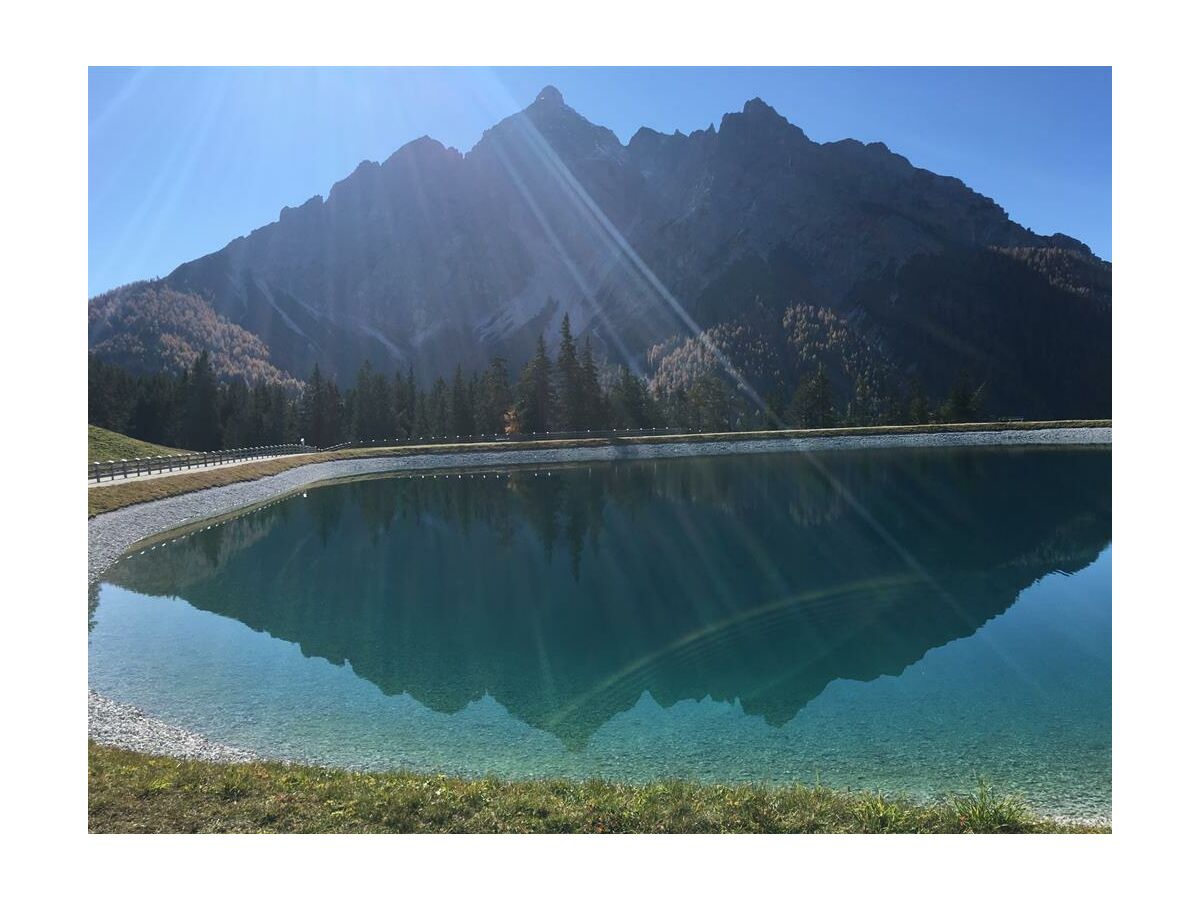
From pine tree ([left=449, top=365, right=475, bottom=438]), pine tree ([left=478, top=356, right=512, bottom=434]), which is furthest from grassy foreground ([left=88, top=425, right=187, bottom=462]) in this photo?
pine tree ([left=478, top=356, right=512, bottom=434])

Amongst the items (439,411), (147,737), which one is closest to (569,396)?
(439,411)

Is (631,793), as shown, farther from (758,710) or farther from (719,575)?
(719,575)

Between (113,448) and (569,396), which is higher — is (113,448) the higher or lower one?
the lower one

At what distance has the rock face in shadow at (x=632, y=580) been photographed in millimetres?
18609

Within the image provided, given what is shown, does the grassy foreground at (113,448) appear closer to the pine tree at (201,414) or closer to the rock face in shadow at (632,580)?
the rock face in shadow at (632,580)

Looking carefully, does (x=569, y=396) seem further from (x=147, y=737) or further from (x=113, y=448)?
A: (x=147, y=737)

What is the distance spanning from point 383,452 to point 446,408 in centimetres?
2423

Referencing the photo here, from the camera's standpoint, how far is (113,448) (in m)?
64.2

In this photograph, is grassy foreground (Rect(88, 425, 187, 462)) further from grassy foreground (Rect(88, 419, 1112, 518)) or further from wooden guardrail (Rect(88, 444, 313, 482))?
grassy foreground (Rect(88, 419, 1112, 518))

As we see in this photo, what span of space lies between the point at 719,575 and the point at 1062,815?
59.2 ft

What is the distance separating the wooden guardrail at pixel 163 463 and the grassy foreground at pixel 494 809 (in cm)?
4051

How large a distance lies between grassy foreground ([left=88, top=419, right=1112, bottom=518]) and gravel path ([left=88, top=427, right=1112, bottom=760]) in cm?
84

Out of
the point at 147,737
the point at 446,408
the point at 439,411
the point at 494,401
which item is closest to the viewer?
the point at 147,737
